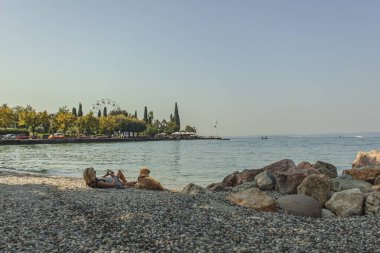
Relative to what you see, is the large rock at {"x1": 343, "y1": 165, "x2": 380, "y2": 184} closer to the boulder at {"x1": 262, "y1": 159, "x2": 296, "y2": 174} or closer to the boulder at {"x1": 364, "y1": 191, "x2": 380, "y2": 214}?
the boulder at {"x1": 262, "y1": 159, "x2": 296, "y2": 174}

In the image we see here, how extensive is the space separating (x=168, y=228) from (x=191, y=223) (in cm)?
86

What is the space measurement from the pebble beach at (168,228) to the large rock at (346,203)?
1.05 meters

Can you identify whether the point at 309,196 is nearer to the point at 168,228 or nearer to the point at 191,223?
the point at 191,223

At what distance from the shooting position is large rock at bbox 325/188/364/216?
44.6 feet

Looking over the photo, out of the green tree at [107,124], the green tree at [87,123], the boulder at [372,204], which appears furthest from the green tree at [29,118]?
the boulder at [372,204]

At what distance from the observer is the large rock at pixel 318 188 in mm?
15028

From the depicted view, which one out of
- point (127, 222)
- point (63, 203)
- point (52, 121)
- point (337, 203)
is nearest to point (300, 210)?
point (337, 203)

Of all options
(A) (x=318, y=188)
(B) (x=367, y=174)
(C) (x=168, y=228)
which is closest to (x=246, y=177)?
(B) (x=367, y=174)

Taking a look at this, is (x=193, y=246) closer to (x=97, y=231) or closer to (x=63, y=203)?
(x=97, y=231)

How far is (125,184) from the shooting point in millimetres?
20969

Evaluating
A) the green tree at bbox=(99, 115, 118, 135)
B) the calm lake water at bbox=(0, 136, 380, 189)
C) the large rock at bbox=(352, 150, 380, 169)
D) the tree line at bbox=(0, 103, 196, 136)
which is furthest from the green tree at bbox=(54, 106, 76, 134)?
the large rock at bbox=(352, 150, 380, 169)

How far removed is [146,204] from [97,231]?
357 cm

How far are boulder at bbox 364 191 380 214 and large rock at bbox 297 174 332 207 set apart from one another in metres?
1.58

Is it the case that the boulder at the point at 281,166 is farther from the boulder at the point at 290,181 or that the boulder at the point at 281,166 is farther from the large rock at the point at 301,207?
the large rock at the point at 301,207
